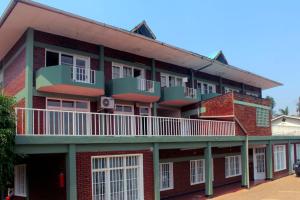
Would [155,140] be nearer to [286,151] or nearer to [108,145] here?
[108,145]

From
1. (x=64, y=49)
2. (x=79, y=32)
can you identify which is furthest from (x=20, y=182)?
(x=79, y=32)

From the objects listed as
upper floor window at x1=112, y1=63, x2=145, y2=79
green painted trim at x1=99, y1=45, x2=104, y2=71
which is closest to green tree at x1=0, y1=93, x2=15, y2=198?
green painted trim at x1=99, y1=45, x2=104, y2=71

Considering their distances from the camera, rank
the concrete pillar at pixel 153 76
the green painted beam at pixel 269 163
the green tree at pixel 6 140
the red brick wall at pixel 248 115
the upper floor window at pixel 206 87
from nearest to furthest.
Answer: the green tree at pixel 6 140 → the concrete pillar at pixel 153 76 → the red brick wall at pixel 248 115 → the green painted beam at pixel 269 163 → the upper floor window at pixel 206 87

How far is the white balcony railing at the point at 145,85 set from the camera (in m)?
18.1

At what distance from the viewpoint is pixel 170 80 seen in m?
22.6

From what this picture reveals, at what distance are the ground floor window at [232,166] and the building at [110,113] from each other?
0.43 ft

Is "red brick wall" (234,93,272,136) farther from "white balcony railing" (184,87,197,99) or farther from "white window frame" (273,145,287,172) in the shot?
"white window frame" (273,145,287,172)

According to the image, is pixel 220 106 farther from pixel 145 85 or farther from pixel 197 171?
pixel 145 85

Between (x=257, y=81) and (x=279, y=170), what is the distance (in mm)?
7354

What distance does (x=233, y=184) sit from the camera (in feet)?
77.9

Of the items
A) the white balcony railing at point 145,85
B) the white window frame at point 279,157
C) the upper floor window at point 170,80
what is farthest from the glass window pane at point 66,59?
the white window frame at point 279,157

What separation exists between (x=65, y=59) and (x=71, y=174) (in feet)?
21.6

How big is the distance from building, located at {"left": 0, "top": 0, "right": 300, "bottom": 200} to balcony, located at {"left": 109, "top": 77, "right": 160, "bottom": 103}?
0.05 meters

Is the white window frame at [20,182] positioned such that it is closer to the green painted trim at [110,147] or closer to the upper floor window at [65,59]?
the green painted trim at [110,147]
